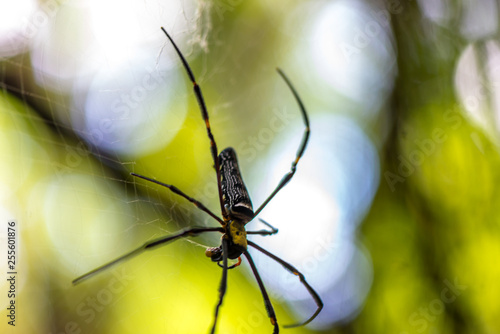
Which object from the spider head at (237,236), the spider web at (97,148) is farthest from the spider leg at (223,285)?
the spider web at (97,148)

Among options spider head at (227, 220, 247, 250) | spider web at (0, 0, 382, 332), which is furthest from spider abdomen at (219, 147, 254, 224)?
spider web at (0, 0, 382, 332)

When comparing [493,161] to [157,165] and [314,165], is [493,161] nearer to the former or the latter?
[314,165]

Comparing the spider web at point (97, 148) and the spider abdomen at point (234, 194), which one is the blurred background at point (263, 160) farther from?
the spider abdomen at point (234, 194)

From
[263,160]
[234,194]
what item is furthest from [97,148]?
[263,160]

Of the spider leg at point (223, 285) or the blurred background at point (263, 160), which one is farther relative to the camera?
the blurred background at point (263, 160)

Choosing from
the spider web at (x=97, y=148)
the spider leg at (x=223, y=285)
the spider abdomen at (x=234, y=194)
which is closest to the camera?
the spider leg at (x=223, y=285)

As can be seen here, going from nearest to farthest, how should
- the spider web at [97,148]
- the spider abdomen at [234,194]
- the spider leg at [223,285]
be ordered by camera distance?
the spider leg at [223,285], the spider abdomen at [234,194], the spider web at [97,148]

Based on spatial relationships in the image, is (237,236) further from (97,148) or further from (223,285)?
(97,148)

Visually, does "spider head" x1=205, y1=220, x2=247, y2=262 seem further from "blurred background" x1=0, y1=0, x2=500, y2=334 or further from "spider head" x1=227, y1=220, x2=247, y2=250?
"blurred background" x1=0, y1=0, x2=500, y2=334

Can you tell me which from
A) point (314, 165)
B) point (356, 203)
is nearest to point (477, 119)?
point (356, 203)
